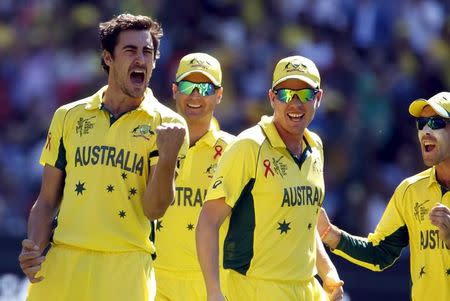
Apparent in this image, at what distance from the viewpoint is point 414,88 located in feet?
45.3

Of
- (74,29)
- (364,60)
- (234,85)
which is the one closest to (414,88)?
(364,60)

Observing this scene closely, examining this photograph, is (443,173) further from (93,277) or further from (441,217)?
(93,277)

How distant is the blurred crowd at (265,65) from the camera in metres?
13.4

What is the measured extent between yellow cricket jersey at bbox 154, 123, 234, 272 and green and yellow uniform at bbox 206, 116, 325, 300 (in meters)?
1.45

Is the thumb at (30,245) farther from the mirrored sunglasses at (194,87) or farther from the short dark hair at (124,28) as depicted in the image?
the mirrored sunglasses at (194,87)

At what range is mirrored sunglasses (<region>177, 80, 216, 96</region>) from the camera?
29.3ft

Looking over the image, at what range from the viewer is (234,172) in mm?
7051

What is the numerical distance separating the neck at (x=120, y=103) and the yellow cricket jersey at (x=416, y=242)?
5.97ft

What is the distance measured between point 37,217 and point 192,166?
77.0 inches

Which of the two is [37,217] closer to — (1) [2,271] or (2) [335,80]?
(1) [2,271]

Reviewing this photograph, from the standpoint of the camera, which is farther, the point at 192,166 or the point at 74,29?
the point at 74,29

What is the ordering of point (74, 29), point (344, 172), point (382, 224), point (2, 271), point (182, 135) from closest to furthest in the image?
1. point (182, 135)
2. point (382, 224)
3. point (2, 271)
4. point (344, 172)
5. point (74, 29)

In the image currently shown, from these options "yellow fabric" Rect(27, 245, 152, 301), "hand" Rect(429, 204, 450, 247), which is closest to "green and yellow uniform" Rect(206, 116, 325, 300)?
"yellow fabric" Rect(27, 245, 152, 301)

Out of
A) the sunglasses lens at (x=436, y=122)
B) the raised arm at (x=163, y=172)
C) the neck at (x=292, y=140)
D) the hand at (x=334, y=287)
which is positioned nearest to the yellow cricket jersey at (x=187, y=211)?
the hand at (x=334, y=287)
